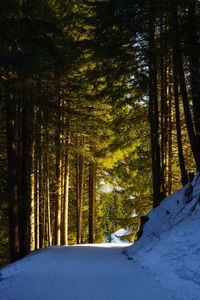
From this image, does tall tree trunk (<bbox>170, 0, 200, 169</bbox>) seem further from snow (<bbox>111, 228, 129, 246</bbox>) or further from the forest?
snow (<bbox>111, 228, 129, 246</bbox>)

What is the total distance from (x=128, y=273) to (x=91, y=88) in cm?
1547

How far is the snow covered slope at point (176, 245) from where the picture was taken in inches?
354

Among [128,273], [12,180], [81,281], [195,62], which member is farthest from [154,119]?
[81,281]

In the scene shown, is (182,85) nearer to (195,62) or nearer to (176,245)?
(195,62)

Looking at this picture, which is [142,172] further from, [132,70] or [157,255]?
[157,255]

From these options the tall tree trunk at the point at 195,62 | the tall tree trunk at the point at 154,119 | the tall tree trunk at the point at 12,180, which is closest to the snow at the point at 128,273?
the tall tree trunk at the point at 12,180

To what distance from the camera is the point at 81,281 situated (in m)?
10.1

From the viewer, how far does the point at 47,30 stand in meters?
14.1

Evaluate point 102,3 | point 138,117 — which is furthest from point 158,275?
point 138,117

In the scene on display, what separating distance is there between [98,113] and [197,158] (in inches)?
391

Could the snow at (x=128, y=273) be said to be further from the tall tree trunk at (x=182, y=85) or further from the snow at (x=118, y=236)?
the snow at (x=118, y=236)

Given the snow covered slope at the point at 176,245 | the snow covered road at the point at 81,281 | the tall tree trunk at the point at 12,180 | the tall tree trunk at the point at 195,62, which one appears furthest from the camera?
the tall tree trunk at the point at 195,62

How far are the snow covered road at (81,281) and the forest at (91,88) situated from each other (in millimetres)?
4504

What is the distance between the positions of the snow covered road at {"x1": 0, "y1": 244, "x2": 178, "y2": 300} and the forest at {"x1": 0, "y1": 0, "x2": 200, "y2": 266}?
14.8 ft
